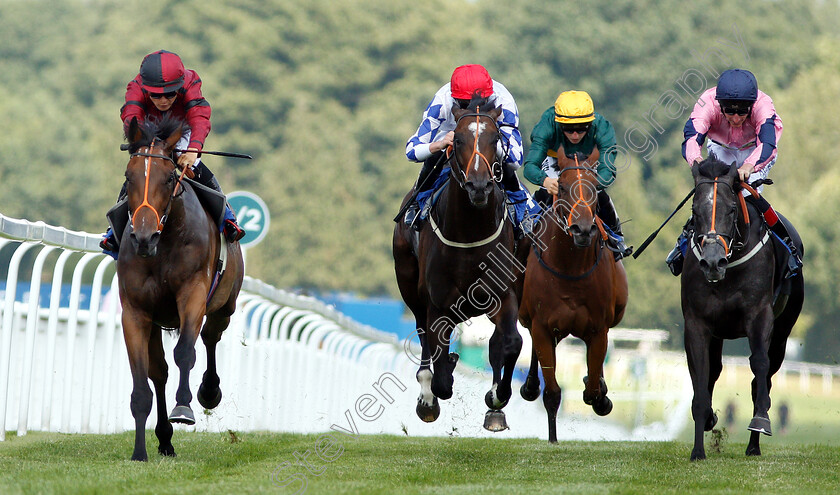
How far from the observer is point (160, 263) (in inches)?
282

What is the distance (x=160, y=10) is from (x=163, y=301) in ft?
157

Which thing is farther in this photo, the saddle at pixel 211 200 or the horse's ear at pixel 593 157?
the horse's ear at pixel 593 157

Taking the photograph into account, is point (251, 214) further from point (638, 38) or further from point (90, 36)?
point (90, 36)

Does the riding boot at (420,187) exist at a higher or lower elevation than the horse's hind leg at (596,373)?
higher

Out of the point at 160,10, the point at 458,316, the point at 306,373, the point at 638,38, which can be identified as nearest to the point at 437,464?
the point at 458,316

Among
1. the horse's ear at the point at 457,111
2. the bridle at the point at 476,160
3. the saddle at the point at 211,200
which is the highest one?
the horse's ear at the point at 457,111

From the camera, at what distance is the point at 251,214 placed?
1277 centimetres

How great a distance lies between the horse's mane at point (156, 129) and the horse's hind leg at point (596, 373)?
3448 millimetres

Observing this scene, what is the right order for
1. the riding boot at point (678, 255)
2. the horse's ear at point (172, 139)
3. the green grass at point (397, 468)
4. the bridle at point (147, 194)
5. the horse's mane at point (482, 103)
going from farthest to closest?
the riding boot at point (678, 255), the horse's mane at point (482, 103), the horse's ear at point (172, 139), the bridle at point (147, 194), the green grass at point (397, 468)

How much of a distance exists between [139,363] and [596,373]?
12.1ft

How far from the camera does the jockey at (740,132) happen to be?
8086mm

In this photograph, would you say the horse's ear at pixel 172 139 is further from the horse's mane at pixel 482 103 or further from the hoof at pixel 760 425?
the hoof at pixel 760 425

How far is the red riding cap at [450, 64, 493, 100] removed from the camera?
7711 millimetres

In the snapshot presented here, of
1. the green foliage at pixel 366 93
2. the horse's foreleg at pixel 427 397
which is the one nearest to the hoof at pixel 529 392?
the horse's foreleg at pixel 427 397
